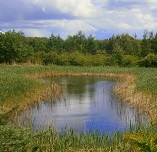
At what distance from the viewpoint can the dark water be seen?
44.0 ft

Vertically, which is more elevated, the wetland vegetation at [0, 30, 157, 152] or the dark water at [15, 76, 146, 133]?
the wetland vegetation at [0, 30, 157, 152]

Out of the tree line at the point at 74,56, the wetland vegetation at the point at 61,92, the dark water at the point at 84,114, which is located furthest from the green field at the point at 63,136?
the tree line at the point at 74,56

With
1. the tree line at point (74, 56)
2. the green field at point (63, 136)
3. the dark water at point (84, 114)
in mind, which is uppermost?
the tree line at point (74, 56)

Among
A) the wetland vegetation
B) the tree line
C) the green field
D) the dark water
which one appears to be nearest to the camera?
the green field

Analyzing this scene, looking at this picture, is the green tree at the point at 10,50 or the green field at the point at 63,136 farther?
the green tree at the point at 10,50

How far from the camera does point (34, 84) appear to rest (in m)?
21.5

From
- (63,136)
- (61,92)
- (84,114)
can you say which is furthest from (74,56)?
(63,136)

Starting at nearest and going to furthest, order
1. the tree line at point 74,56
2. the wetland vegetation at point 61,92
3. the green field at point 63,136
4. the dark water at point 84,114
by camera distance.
A: 1. the green field at point 63,136
2. the wetland vegetation at point 61,92
3. the dark water at point 84,114
4. the tree line at point 74,56

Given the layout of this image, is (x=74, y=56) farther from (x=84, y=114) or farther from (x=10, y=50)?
(x=84, y=114)

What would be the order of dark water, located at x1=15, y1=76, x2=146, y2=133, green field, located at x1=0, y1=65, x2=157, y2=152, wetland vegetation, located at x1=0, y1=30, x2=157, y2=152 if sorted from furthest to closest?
dark water, located at x1=15, y1=76, x2=146, y2=133
wetland vegetation, located at x1=0, y1=30, x2=157, y2=152
green field, located at x1=0, y1=65, x2=157, y2=152

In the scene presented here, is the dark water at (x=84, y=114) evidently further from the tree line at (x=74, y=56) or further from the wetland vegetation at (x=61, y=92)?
the tree line at (x=74, y=56)

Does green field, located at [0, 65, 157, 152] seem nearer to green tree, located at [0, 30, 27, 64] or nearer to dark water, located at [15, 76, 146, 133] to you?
dark water, located at [15, 76, 146, 133]

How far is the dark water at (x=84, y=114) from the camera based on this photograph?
528 inches

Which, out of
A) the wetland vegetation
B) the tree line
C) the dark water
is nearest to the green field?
the wetland vegetation
